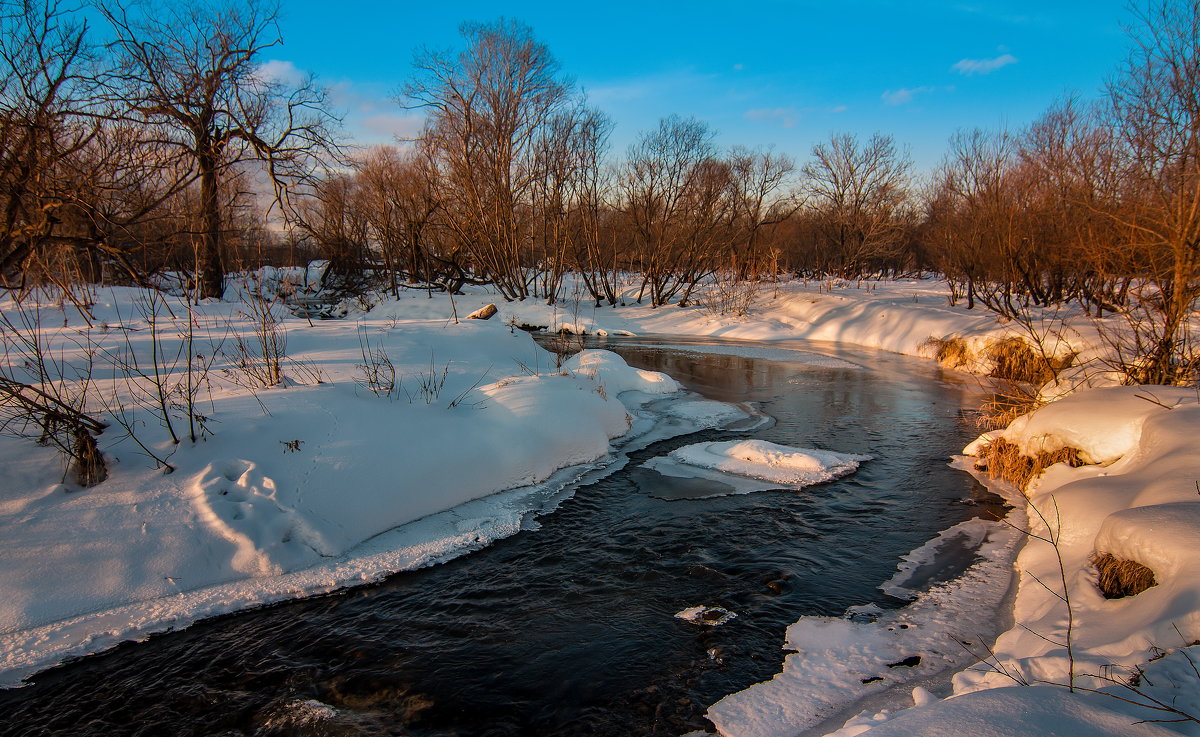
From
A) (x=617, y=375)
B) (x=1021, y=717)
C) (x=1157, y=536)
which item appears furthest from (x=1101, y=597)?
(x=617, y=375)

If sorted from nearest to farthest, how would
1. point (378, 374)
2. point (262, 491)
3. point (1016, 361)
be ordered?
point (262, 491) < point (378, 374) < point (1016, 361)

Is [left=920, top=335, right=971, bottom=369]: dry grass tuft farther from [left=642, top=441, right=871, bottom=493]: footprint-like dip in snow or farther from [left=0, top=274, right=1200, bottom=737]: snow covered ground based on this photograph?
[left=642, top=441, right=871, bottom=493]: footprint-like dip in snow

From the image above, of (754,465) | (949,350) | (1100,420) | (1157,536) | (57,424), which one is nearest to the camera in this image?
(1157,536)

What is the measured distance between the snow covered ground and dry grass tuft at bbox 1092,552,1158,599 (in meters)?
0.09

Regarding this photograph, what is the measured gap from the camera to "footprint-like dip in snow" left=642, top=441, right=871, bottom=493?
7.01 m

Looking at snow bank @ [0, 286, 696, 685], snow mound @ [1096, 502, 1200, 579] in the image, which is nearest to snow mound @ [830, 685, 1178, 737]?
snow mound @ [1096, 502, 1200, 579]

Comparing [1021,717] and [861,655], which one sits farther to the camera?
[861,655]

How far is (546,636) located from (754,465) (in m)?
4.13

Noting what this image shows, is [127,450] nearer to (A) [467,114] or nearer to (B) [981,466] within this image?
(B) [981,466]

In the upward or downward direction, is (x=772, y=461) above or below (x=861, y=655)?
above

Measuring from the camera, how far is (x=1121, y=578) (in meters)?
3.63

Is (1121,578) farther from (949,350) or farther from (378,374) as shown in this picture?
(949,350)

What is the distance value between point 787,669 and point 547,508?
3.08 metres

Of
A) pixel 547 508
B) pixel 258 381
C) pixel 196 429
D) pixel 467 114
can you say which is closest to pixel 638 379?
pixel 547 508
